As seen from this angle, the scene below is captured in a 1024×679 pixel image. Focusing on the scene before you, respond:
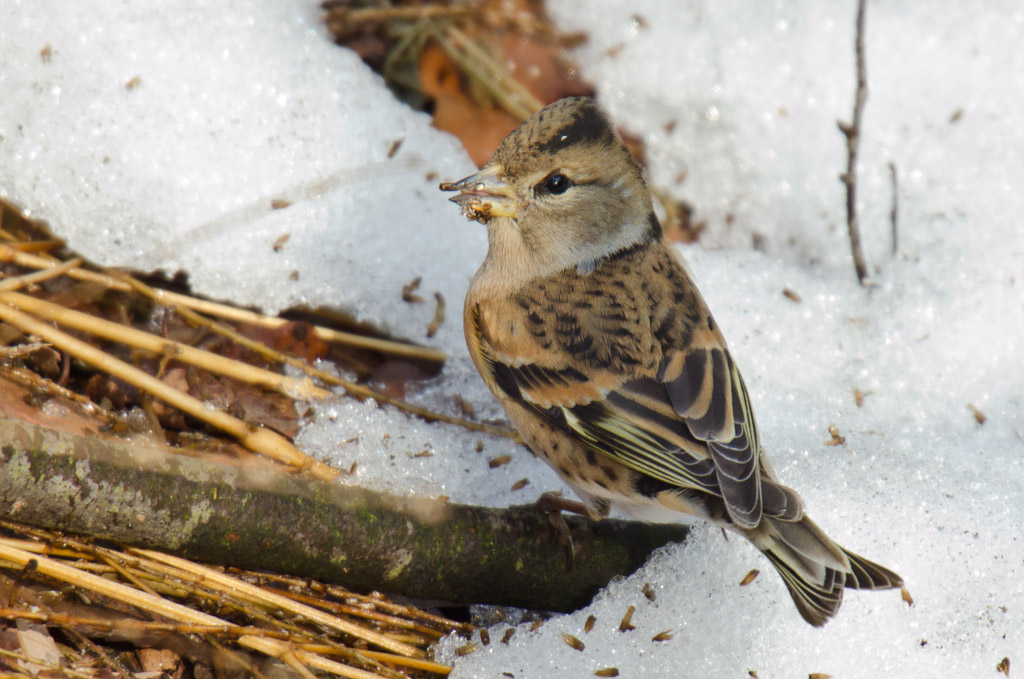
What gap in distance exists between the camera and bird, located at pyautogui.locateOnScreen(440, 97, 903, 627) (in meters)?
2.97

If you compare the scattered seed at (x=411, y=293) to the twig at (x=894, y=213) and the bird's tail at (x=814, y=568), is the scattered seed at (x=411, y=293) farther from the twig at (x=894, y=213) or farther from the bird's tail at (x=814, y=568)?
the twig at (x=894, y=213)

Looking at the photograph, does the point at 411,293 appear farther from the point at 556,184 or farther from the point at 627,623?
the point at 627,623

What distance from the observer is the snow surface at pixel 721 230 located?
10.6 ft

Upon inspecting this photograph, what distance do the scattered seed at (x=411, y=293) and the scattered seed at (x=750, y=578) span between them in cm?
175

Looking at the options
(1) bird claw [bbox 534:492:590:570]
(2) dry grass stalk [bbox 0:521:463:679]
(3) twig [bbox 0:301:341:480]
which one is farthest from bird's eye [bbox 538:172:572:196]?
(2) dry grass stalk [bbox 0:521:463:679]

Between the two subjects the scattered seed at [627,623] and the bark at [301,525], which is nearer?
the bark at [301,525]

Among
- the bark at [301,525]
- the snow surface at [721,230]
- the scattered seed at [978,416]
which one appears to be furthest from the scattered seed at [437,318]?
the scattered seed at [978,416]

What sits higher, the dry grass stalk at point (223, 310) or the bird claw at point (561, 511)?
the dry grass stalk at point (223, 310)

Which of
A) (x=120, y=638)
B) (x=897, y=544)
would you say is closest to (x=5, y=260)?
(x=120, y=638)

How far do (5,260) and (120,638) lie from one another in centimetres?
150

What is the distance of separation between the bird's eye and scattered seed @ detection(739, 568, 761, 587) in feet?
4.95

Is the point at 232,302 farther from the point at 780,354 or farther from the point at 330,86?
A: the point at 780,354

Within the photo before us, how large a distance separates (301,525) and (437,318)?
144 centimetres

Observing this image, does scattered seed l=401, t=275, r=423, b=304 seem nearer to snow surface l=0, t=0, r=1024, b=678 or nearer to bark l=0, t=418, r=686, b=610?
snow surface l=0, t=0, r=1024, b=678
